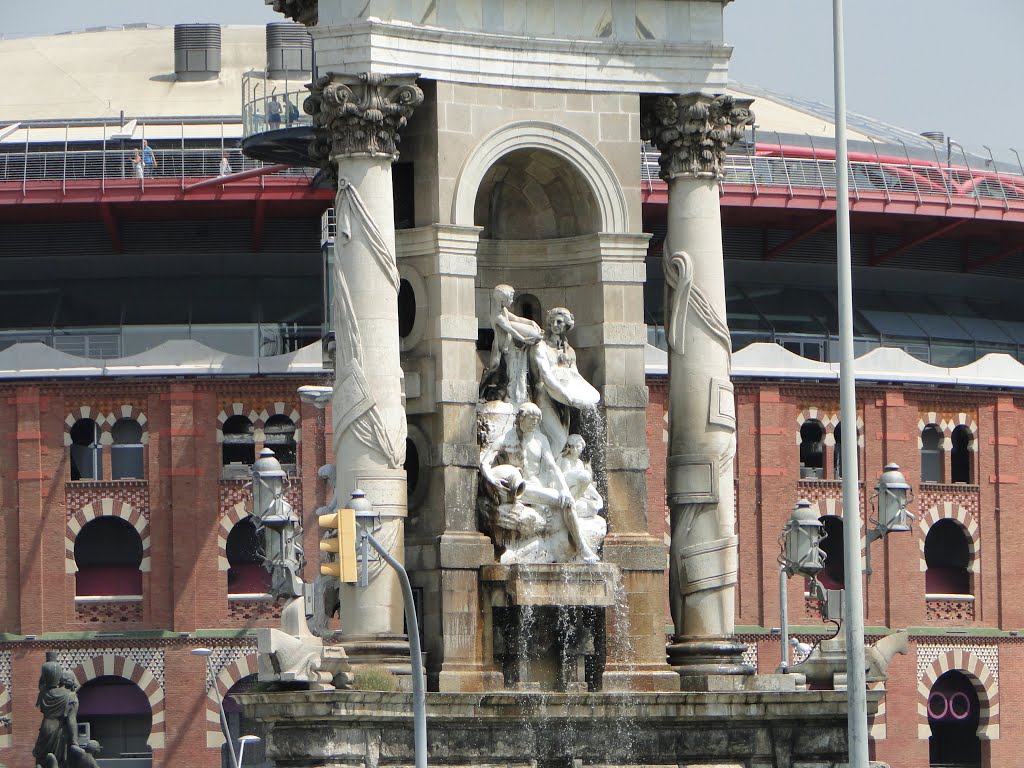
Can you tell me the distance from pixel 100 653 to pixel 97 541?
3.68 meters

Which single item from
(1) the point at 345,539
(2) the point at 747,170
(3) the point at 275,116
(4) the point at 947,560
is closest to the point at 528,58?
(1) the point at 345,539

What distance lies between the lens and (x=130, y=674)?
3602 inches

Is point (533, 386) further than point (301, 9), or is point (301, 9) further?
point (301, 9)

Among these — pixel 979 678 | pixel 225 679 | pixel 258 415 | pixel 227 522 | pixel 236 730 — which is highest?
pixel 258 415

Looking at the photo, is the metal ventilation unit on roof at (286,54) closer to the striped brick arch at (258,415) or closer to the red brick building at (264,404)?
the red brick building at (264,404)

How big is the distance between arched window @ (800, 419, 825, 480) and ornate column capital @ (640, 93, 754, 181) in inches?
2079

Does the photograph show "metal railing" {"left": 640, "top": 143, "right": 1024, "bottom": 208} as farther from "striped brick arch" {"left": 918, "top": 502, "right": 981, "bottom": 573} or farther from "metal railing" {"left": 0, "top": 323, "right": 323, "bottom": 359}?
"metal railing" {"left": 0, "top": 323, "right": 323, "bottom": 359}

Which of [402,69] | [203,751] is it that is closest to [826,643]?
[402,69]

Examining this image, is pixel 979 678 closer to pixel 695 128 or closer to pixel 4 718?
pixel 4 718

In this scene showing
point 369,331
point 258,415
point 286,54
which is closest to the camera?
point 369,331

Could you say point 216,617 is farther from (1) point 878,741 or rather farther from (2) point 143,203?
(1) point 878,741

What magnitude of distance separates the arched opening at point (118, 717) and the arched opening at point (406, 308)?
50832mm

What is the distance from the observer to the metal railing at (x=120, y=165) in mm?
96250

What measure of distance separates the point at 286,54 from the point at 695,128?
64.4 metres
